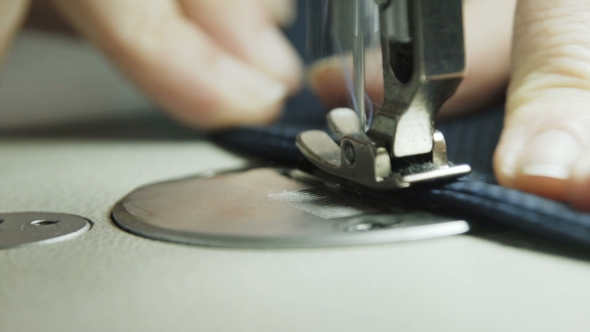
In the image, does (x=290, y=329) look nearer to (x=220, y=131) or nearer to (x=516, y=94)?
(x=516, y=94)

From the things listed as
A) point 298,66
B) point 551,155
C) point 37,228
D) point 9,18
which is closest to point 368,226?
point 551,155

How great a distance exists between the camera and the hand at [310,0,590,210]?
0.51m

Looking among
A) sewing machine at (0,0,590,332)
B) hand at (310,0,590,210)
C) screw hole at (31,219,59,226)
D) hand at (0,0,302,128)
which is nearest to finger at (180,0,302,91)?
hand at (0,0,302,128)

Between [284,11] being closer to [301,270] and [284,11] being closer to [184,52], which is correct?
[184,52]

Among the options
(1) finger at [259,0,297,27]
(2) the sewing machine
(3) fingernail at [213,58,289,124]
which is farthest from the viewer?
(1) finger at [259,0,297,27]

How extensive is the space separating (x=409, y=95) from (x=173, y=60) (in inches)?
21.3

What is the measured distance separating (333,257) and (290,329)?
0.11 metres

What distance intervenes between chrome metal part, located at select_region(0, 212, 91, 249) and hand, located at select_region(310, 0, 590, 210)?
0.28m

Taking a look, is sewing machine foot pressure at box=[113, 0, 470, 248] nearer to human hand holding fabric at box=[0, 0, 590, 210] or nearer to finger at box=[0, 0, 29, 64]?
human hand holding fabric at box=[0, 0, 590, 210]

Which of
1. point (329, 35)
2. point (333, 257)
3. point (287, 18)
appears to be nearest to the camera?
point (333, 257)

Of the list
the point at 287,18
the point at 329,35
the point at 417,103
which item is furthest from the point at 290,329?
the point at 287,18

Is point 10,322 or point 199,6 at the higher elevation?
point 199,6

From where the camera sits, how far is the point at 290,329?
36cm

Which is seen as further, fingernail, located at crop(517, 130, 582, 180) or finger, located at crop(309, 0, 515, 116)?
finger, located at crop(309, 0, 515, 116)
